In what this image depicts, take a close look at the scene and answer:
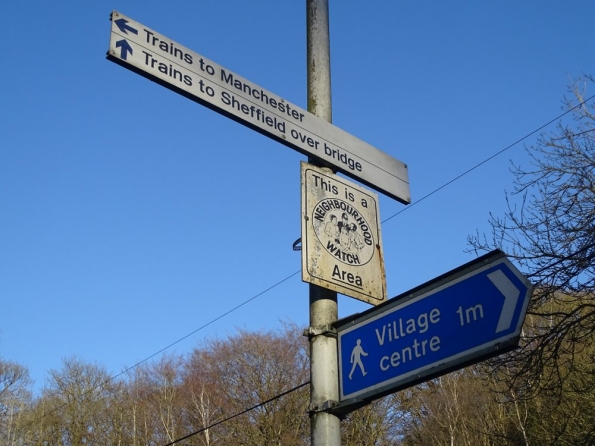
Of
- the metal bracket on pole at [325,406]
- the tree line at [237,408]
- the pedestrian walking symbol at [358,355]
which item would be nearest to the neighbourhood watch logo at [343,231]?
the pedestrian walking symbol at [358,355]

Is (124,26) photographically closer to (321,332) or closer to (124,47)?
(124,47)

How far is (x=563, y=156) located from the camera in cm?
909

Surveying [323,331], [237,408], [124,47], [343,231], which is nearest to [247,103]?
[124,47]

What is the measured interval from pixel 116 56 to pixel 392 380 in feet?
7.48

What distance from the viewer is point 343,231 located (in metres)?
4.14

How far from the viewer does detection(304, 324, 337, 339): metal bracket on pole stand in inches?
148

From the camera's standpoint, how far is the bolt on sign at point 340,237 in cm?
392

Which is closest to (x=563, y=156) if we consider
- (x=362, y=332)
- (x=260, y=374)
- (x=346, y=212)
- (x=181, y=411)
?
(x=346, y=212)

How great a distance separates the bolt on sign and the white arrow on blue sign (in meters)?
0.31

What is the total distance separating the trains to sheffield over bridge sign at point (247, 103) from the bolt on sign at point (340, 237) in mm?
177

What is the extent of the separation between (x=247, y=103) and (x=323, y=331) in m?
1.48

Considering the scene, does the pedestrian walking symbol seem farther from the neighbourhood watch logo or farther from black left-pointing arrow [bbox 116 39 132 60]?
black left-pointing arrow [bbox 116 39 132 60]

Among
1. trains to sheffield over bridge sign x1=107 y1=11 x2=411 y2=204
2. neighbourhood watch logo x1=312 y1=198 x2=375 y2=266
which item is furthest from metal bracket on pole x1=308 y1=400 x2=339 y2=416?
trains to sheffield over bridge sign x1=107 y1=11 x2=411 y2=204

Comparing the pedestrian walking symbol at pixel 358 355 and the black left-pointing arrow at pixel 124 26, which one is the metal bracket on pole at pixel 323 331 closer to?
the pedestrian walking symbol at pixel 358 355
